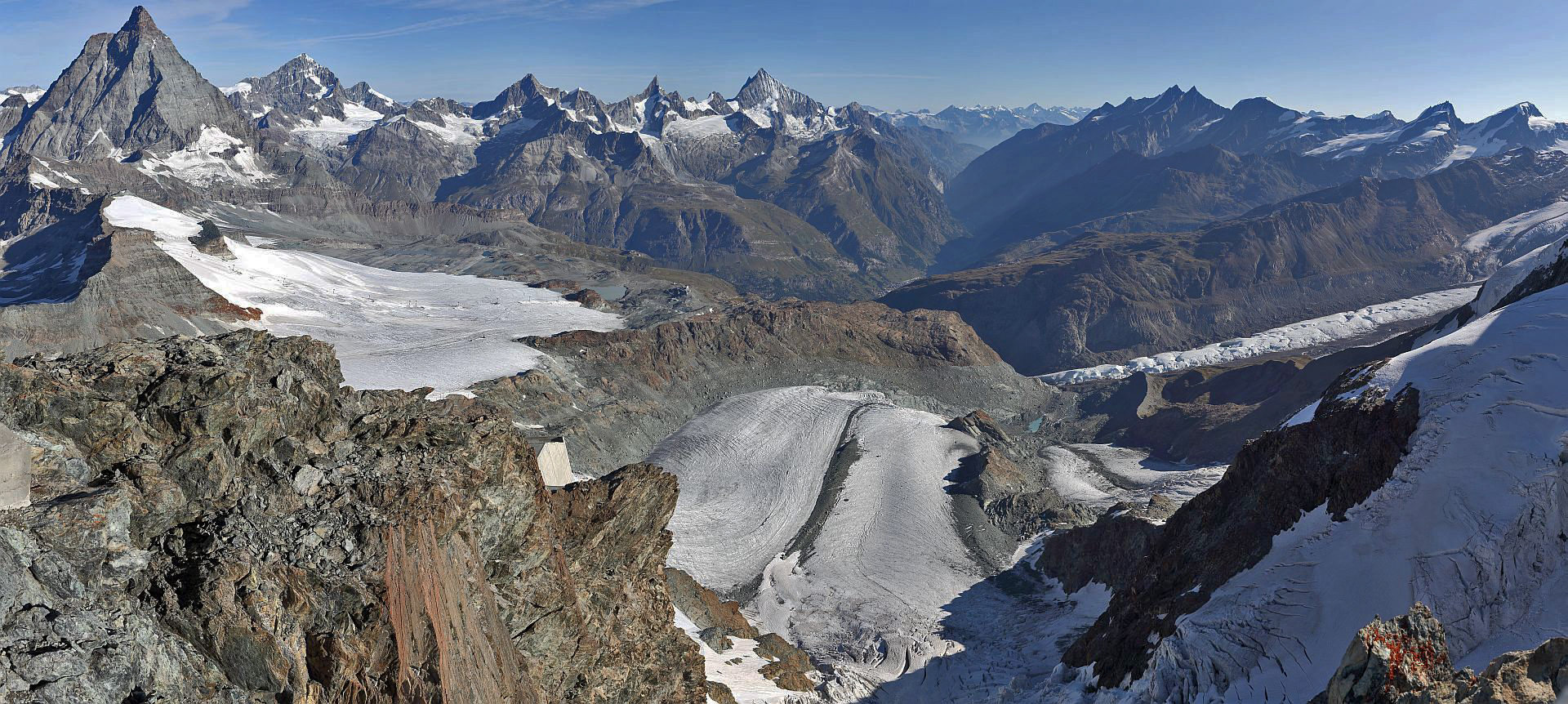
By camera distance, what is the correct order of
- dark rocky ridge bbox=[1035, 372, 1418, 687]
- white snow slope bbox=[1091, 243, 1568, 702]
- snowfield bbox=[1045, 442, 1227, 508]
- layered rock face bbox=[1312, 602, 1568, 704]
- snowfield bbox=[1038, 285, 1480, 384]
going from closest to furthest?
layered rock face bbox=[1312, 602, 1568, 704], white snow slope bbox=[1091, 243, 1568, 702], dark rocky ridge bbox=[1035, 372, 1418, 687], snowfield bbox=[1045, 442, 1227, 508], snowfield bbox=[1038, 285, 1480, 384]

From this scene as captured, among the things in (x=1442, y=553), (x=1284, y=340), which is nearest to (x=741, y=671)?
(x=1442, y=553)

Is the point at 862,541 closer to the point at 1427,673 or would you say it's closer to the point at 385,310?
the point at 1427,673

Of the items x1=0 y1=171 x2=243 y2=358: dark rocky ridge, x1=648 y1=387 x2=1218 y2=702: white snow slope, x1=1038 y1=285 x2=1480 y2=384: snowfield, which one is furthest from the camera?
x1=1038 y1=285 x2=1480 y2=384: snowfield

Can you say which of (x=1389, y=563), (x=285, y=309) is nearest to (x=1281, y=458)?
(x=1389, y=563)

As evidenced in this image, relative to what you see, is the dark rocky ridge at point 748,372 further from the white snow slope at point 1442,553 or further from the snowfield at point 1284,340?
the white snow slope at point 1442,553

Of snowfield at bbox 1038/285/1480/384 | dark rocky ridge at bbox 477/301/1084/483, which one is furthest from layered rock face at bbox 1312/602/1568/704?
snowfield at bbox 1038/285/1480/384

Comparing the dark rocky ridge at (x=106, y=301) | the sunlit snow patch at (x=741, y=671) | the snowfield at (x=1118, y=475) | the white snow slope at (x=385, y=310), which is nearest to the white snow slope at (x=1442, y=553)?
the sunlit snow patch at (x=741, y=671)

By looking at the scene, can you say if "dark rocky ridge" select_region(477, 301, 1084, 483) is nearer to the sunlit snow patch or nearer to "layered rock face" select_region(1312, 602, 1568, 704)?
the sunlit snow patch
